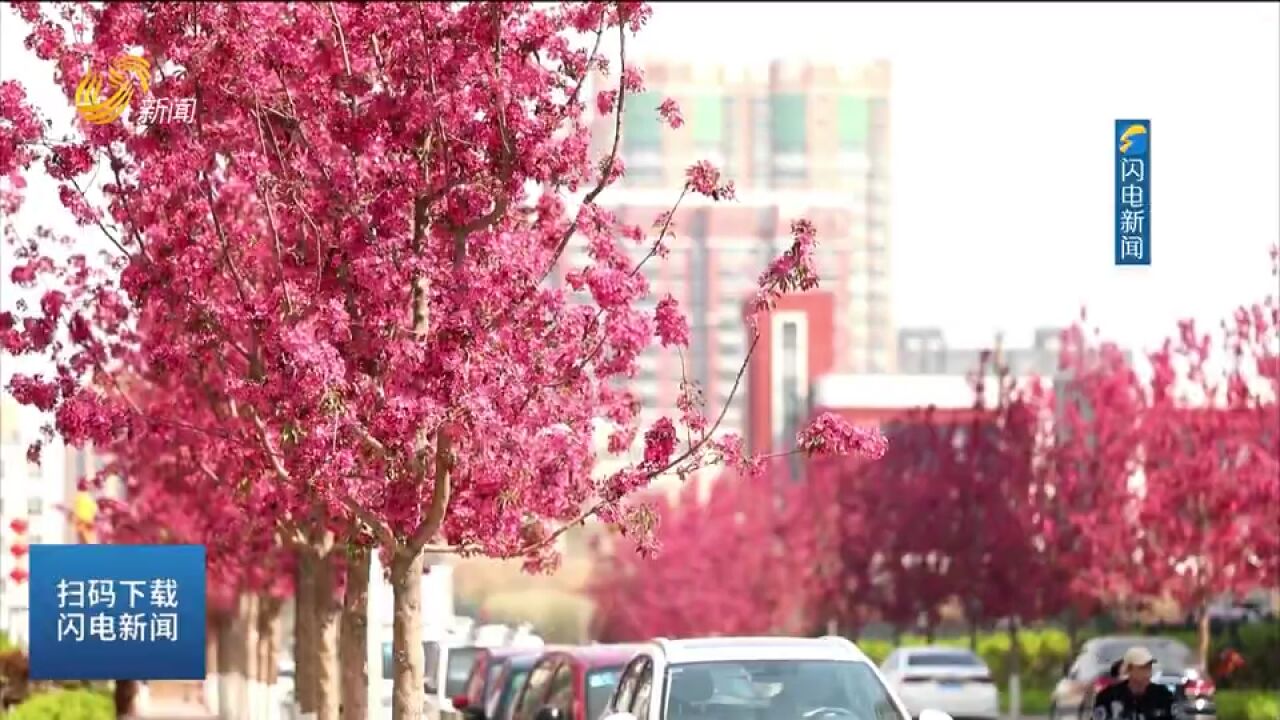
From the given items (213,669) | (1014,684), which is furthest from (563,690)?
(213,669)

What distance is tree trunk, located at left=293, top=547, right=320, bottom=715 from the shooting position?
98.7ft

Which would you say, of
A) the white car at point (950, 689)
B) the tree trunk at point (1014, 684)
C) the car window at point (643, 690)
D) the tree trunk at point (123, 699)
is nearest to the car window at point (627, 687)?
the car window at point (643, 690)

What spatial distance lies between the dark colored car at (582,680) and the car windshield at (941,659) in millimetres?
22453

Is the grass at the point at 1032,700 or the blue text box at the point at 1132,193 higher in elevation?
the blue text box at the point at 1132,193

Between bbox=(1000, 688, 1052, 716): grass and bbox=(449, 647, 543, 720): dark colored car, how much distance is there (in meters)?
19.8

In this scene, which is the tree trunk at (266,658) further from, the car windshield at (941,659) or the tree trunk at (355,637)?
the tree trunk at (355,637)

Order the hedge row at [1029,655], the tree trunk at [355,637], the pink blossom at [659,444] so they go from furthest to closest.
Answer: the hedge row at [1029,655]
the tree trunk at [355,637]
the pink blossom at [659,444]

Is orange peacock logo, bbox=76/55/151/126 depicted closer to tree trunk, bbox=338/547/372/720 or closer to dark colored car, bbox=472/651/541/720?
tree trunk, bbox=338/547/372/720

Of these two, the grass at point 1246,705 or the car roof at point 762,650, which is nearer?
the car roof at point 762,650

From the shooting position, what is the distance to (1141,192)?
22.8m

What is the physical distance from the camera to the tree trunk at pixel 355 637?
962 inches

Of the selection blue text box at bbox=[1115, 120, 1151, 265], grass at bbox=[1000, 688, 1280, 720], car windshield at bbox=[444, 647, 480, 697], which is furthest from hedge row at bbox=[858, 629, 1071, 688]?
blue text box at bbox=[1115, 120, 1151, 265]

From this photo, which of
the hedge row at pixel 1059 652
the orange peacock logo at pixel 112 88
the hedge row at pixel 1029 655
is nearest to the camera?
the orange peacock logo at pixel 112 88

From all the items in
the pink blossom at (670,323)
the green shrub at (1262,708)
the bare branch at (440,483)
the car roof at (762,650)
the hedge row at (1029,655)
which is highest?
the pink blossom at (670,323)
